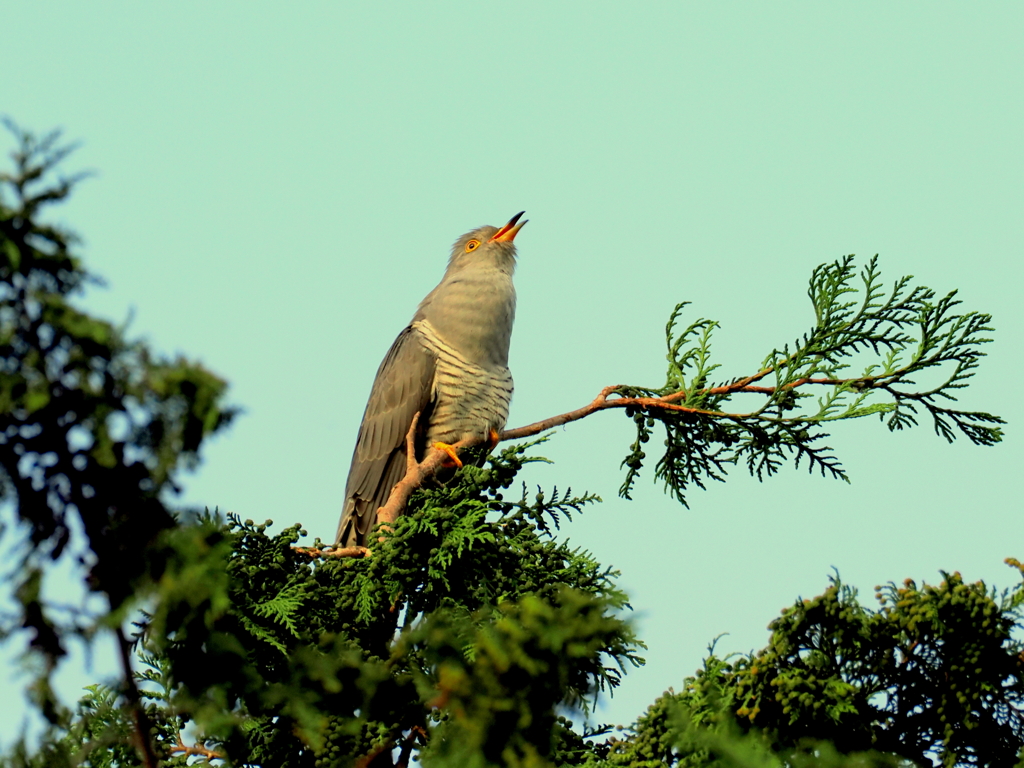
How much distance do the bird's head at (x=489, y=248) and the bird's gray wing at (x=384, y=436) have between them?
0.97 metres

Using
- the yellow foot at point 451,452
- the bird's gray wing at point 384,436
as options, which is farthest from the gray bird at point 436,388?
the yellow foot at point 451,452

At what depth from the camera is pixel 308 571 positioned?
3.65 metres

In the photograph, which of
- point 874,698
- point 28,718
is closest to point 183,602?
point 28,718

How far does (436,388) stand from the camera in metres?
5.71

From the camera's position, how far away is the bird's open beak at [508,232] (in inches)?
269

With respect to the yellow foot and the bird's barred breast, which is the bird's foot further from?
the yellow foot

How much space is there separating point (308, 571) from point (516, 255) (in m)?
3.61

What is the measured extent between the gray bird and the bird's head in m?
0.24

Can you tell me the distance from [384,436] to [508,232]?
189 cm

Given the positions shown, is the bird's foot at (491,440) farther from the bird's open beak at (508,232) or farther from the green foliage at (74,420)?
the green foliage at (74,420)

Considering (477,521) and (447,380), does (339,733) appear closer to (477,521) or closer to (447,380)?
(477,521)

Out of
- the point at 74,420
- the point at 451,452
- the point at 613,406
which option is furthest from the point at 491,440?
the point at 74,420

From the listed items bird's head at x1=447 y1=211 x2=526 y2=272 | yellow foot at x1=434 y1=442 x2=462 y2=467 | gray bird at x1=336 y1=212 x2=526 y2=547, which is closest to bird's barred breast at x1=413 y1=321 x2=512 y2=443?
gray bird at x1=336 y1=212 x2=526 y2=547

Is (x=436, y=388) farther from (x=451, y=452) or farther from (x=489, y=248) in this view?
(x=489, y=248)
